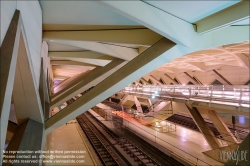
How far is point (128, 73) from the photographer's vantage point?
411cm

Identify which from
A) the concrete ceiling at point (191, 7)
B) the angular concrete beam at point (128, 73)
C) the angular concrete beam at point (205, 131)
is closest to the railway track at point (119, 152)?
the angular concrete beam at point (205, 131)

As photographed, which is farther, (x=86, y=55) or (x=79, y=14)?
(x=86, y=55)

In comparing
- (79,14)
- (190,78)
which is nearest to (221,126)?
(79,14)

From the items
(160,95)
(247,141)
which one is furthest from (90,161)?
(160,95)

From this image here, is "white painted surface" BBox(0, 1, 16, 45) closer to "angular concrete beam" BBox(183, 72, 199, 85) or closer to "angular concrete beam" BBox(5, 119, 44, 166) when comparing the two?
"angular concrete beam" BBox(5, 119, 44, 166)

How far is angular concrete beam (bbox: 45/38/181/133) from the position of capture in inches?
155

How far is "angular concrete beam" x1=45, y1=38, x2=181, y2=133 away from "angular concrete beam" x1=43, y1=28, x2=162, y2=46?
0.66 m

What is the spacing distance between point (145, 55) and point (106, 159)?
6.51 meters

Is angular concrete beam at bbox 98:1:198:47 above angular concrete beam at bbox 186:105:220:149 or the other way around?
above

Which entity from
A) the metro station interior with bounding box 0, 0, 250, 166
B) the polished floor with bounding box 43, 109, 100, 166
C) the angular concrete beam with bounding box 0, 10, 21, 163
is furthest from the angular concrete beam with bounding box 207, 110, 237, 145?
the angular concrete beam with bounding box 0, 10, 21, 163

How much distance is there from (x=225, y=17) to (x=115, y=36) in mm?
2620

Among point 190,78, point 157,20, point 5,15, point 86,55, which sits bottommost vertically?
point 5,15

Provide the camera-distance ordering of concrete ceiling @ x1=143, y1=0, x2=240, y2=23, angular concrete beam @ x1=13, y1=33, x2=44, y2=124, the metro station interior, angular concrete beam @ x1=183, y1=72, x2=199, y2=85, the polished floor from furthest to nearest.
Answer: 1. angular concrete beam @ x1=183, y1=72, x2=199, y2=85
2. the polished floor
3. concrete ceiling @ x1=143, y1=0, x2=240, y2=23
4. angular concrete beam @ x1=13, y1=33, x2=44, y2=124
5. the metro station interior

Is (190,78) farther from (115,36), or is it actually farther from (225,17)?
(225,17)
